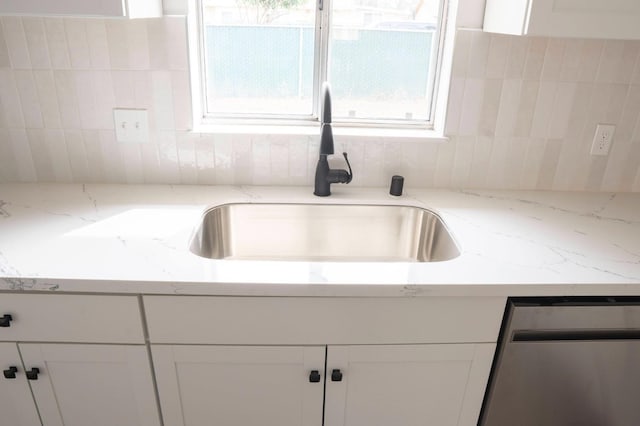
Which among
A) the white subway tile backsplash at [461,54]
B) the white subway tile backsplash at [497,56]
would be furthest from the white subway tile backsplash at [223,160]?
the white subway tile backsplash at [497,56]

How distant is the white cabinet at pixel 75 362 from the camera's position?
1025 mm

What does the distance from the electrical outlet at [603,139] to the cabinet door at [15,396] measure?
6.25 feet

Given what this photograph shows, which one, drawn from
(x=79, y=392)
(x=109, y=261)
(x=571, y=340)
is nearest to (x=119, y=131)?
(x=109, y=261)

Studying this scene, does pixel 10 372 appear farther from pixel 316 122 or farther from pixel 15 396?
pixel 316 122

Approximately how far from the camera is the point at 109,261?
1042mm

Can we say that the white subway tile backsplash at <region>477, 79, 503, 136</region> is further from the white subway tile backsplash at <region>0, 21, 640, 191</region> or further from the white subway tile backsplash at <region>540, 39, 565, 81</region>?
the white subway tile backsplash at <region>540, 39, 565, 81</region>

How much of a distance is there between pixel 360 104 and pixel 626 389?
3.91 feet

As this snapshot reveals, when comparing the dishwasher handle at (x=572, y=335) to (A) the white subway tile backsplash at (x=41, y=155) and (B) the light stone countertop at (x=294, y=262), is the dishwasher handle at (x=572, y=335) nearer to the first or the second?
(B) the light stone countertop at (x=294, y=262)

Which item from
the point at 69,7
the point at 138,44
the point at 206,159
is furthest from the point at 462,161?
the point at 69,7

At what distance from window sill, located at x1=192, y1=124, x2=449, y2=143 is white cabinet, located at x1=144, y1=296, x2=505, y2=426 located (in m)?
0.67

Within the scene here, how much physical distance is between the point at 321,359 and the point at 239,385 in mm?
233

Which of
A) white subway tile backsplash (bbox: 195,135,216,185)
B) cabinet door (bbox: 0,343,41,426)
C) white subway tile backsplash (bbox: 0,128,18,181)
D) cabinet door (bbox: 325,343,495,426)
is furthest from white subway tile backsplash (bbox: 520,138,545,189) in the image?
white subway tile backsplash (bbox: 0,128,18,181)

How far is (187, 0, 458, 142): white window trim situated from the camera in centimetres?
143

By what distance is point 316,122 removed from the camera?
62.0 inches
